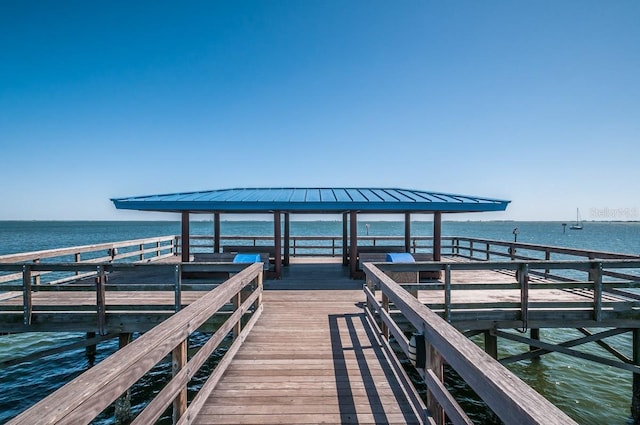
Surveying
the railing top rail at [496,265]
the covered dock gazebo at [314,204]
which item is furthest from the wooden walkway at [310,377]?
the covered dock gazebo at [314,204]

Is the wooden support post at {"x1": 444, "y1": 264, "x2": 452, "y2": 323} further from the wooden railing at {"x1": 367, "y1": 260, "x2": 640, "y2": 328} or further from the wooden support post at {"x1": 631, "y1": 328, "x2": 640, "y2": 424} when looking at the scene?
the wooden support post at {"x1": 631, "y1": 328, "x2": 640, "y2": 424}

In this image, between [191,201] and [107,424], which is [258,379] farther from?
[191,201]

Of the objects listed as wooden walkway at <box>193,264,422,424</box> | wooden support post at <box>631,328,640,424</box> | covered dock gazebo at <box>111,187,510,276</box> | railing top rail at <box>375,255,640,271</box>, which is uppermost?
covered dock gazebo at <box>111,187,510,276</box>

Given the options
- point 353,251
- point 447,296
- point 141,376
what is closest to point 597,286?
point 447,296

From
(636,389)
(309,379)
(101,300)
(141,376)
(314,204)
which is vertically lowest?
(636,389)

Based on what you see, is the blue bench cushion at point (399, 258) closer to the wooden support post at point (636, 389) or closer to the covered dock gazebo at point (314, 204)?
Result: the covered dock gazebo at point (314, 204)

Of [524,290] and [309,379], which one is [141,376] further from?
[524,290]

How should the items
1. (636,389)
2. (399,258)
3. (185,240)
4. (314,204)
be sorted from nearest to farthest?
(636,389) < (399,258) < (314,204) < (185,240)

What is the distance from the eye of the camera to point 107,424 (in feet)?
18.9

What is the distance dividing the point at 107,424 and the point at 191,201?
539cm

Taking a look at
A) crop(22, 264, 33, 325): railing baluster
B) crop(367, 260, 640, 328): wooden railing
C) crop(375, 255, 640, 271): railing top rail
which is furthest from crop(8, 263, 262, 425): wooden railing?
crop(22, 264, 33, 325): railing baluster

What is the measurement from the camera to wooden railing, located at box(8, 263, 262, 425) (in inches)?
49.7

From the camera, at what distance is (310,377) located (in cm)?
360

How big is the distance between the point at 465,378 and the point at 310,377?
2.20 metres
